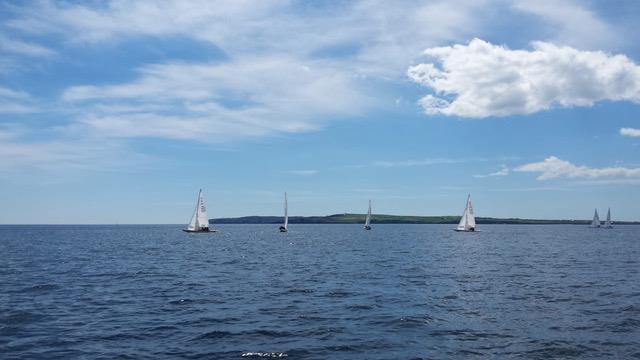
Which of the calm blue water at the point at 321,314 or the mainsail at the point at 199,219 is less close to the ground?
the mainsail at the point at 199,219

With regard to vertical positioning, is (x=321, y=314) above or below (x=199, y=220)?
below

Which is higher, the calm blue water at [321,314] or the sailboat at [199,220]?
the sailboat at [199,220]

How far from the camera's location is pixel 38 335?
26859 millimetres

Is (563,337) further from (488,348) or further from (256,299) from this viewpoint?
(256,299)

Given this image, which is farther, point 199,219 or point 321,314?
point 199,219

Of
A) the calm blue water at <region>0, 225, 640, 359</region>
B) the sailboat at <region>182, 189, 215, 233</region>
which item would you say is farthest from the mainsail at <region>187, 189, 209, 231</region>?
the calm blue water at <region>0, 225, 640, 359</region>

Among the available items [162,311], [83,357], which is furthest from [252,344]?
[162,311]

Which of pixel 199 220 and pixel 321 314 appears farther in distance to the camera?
pixel 199 220

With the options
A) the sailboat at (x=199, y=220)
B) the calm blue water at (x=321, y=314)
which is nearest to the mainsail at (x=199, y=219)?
the sailboat at (x=199, y=220)

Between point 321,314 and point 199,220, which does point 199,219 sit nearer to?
point 199,220

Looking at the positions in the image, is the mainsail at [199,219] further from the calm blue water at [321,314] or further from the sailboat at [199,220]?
the calm blue water at [321,314]

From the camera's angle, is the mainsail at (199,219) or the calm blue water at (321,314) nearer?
the calm blue water at (321,314)

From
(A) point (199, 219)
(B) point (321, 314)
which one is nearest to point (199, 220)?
(A) point (199, 219)

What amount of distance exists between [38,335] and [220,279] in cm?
2500
